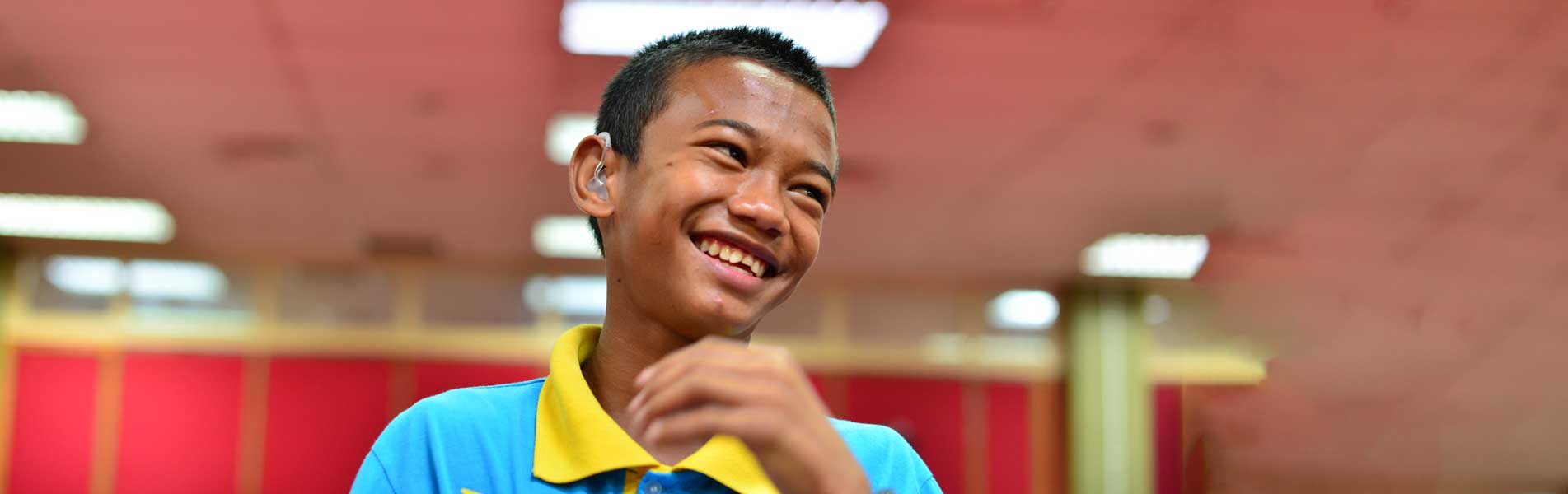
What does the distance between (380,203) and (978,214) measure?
323cm

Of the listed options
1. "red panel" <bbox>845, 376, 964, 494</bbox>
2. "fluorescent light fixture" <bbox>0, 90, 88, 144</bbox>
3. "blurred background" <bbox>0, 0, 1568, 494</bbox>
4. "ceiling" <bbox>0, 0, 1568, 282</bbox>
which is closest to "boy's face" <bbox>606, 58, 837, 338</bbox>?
"blurred background" <bbox>0, 0, 1568, 494</bbox>

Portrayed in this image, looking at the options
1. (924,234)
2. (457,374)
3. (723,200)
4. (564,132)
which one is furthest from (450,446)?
(457,374)

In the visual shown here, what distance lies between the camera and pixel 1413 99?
5387mm

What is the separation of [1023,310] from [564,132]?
5046mm

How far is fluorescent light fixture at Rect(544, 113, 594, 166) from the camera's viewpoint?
5883 mm

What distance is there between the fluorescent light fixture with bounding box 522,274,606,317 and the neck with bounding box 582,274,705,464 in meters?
8.61

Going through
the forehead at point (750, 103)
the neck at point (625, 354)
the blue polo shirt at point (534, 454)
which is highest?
the forehead at point (750, 103)

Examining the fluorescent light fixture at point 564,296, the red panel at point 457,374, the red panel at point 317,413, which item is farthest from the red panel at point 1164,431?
the red panel at point 317,413

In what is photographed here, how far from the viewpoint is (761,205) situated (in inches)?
35.7

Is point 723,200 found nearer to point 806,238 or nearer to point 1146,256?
point 806,238

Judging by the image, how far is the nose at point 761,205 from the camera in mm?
898

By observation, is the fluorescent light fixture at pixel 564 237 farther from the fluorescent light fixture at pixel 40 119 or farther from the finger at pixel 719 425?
the finger at pixel 719 425

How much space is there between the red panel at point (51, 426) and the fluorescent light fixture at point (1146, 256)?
651 centimetres

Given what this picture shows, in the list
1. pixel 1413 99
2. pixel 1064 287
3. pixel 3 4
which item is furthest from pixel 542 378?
pixel 1064 287
